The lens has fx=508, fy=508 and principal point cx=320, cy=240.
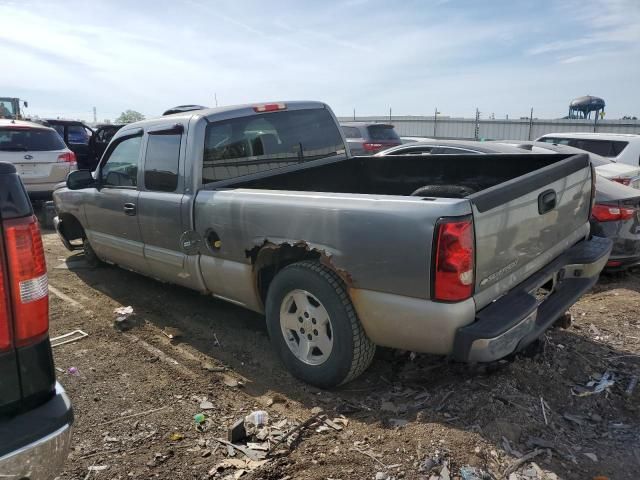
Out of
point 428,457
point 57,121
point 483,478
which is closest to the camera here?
point 483,478

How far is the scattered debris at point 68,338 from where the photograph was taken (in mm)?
4207

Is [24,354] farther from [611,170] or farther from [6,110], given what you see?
[6,110]

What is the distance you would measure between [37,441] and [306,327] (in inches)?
74.4

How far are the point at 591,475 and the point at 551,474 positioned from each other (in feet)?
0.68

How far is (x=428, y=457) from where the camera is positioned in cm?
253

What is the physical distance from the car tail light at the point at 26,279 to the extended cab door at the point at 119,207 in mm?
2884

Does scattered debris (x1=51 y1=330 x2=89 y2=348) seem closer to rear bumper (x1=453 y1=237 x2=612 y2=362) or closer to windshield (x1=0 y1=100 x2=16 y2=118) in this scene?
rear bumper (x1=453 y1=237 x2=612 y2=362)

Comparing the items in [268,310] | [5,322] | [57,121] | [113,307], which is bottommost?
[113,307]

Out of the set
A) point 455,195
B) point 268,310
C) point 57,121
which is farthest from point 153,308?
point 57,121

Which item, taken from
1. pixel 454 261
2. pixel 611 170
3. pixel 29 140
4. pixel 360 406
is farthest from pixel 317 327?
pixel 29 140

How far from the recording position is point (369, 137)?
15031 millimetres

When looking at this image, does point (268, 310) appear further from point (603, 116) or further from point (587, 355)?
point (603, 116)

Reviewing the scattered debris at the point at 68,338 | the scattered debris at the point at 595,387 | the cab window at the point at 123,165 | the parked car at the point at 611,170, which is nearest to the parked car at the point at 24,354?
the scattered debris at the point at 68,338

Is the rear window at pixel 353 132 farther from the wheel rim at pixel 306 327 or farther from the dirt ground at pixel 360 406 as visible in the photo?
the wheel rim at pixel 306 327
